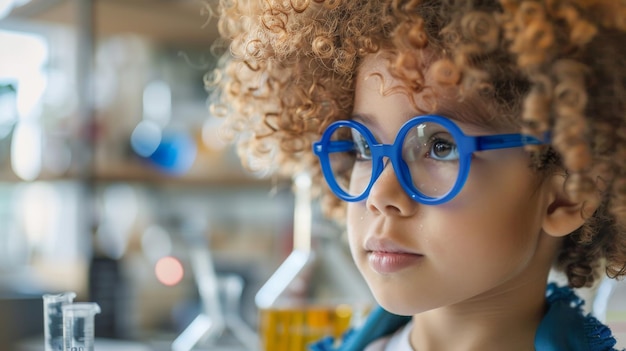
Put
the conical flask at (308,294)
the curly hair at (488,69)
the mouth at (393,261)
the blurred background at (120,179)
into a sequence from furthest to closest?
the blurred background at (120,179), the conical flask at (308,294), the mouth at (393,261), the curly hair at (488,69)

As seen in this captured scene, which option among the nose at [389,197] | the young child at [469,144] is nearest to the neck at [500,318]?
the young child at [469,144]

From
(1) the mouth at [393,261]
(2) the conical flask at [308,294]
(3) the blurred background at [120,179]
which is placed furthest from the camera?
(3) the blurred background at [120,179]

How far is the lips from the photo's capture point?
2.14 feet

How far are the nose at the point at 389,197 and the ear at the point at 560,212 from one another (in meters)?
0.12

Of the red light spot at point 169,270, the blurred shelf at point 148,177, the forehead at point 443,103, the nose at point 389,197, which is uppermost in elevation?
the forehead at point 443,103

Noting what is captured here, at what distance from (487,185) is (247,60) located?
0.27 meters

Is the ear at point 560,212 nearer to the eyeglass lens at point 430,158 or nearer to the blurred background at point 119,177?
the eyeglass lens at point 430,158

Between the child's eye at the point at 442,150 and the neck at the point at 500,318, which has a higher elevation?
the child's eye at the point at 442,150

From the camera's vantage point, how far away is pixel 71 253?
1836 mm

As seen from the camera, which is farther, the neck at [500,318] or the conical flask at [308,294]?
the conical flask at [308,294]

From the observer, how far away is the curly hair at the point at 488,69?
54 cm

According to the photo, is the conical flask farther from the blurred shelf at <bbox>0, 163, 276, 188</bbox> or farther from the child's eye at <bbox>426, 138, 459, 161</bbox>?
the blurred shelf at <bbox>0, 163, 276, 188</bbox>

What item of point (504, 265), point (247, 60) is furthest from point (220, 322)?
point (504, 265)

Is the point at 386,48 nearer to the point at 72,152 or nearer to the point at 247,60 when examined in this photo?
the point at 247,60
